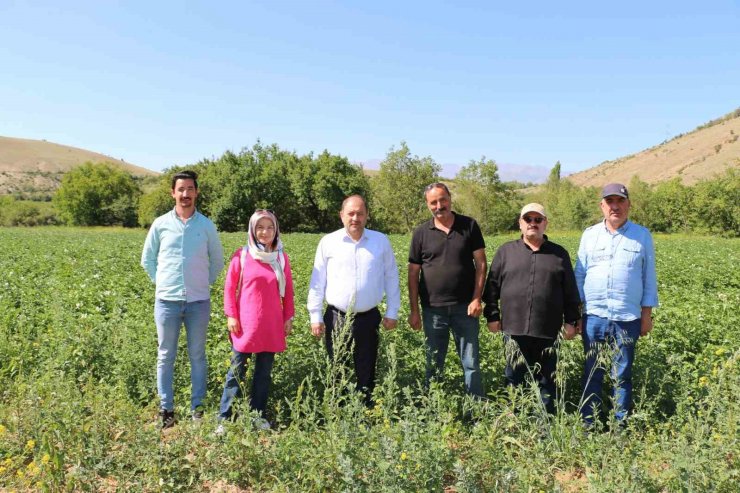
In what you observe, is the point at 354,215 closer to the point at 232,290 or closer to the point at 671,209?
the point at 232,290

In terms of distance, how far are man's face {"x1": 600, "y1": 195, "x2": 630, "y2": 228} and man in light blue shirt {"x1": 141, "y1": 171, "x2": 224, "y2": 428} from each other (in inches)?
148

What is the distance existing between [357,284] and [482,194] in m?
51.8

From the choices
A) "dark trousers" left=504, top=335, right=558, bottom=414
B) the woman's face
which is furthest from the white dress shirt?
"dark trousers" left=504, top=335, right=558, bottom=414

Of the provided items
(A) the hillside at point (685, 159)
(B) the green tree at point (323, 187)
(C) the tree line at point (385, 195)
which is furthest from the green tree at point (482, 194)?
(A) the hillside at point (685, 159)

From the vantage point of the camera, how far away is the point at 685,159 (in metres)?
102

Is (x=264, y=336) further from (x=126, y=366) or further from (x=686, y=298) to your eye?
(x=686, y=298)

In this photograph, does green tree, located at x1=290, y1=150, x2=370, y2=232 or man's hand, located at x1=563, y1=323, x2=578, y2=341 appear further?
green tree, located at x1=290, y1=150, x2=370, y2=232

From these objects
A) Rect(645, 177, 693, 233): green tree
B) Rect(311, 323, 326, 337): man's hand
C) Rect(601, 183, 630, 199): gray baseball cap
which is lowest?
Rect(311, 323, 326, 337): man's hand

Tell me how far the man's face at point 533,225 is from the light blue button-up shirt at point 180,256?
2.82 meters

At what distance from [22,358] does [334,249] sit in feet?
13.1

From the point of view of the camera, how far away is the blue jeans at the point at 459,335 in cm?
439

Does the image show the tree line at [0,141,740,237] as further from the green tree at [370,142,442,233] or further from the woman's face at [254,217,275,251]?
the woman's face at [254,217,275,251]

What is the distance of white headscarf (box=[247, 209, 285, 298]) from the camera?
4.29 meters

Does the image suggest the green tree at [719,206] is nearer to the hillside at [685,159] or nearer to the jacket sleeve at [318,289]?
the hillside at [685,159]
